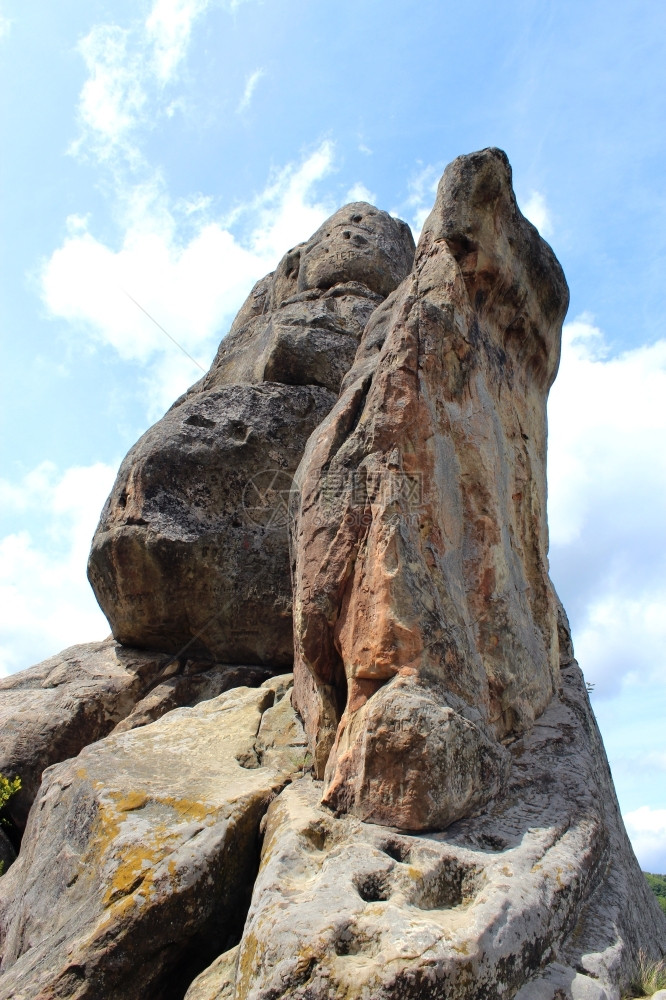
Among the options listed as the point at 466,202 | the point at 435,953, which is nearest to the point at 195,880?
the point at 435,953

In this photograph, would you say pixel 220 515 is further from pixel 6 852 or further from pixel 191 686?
pixel 6 852

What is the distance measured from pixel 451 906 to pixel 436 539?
2.77 metres

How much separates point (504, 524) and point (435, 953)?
4.44 meters

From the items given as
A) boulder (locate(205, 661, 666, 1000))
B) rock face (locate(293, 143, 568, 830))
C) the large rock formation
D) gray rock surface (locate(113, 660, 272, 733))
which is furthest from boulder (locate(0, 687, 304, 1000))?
gray rock surface (locate(113, 660, 272, 733))

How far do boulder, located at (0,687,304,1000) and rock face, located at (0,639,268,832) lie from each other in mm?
2021

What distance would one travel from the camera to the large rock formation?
4.43 meters

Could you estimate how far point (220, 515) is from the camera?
9.87 metres

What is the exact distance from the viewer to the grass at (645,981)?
471 cm

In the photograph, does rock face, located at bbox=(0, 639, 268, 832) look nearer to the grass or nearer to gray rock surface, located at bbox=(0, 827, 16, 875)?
gray rock surface, located at bbox=(0, 827, 16, 875)

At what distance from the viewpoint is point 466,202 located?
790 cm

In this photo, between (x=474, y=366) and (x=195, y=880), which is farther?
(x=474, y=366)

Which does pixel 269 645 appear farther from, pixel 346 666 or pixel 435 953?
pixel 435 953

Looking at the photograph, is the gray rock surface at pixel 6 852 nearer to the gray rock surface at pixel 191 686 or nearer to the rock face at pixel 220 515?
Answer: the gray rock surface at pixel 191 686

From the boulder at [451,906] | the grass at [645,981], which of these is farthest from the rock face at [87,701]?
the grass at [645,981]
